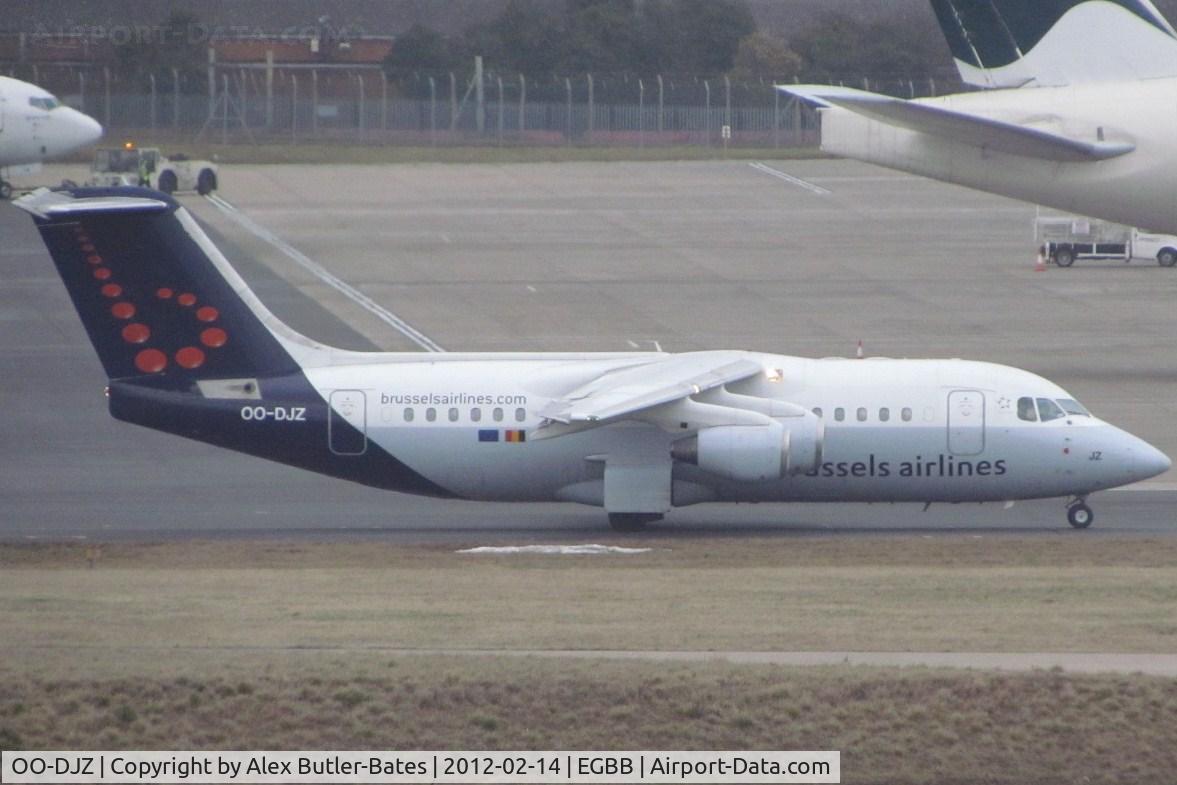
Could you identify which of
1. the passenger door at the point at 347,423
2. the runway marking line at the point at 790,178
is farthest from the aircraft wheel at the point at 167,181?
the passenger door at the point at 347,423

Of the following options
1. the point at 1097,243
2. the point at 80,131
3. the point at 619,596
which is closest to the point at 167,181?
the point at 80,131

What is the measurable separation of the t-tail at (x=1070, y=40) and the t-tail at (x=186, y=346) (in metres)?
18.5

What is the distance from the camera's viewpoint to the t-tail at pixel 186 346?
2688 centimetres

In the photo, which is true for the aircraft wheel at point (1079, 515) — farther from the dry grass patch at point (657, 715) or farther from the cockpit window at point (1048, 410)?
the dry grass patch at point (657, 715)

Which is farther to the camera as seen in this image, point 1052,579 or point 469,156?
point 469,156

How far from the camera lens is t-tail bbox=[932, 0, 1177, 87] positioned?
38750mm

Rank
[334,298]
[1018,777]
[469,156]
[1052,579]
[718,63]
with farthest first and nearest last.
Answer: [718,63]
[469,156]
[334,298]
[1052,579]
[1018,777]

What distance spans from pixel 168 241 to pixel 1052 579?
13287mm

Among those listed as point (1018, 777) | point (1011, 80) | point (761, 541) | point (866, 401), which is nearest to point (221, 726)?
point (1018, 777)

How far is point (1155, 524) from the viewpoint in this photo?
2733cm

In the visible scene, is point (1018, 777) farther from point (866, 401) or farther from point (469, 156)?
point (469, 156)

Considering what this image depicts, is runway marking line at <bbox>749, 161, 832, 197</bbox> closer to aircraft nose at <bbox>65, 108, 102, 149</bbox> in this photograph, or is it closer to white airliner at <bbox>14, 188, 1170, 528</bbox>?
aircraft nose at <bbox>65, 108, 102, 149</bbox>

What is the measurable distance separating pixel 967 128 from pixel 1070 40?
339 centimetres

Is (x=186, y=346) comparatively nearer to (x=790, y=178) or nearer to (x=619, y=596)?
(x=619, y=596)
